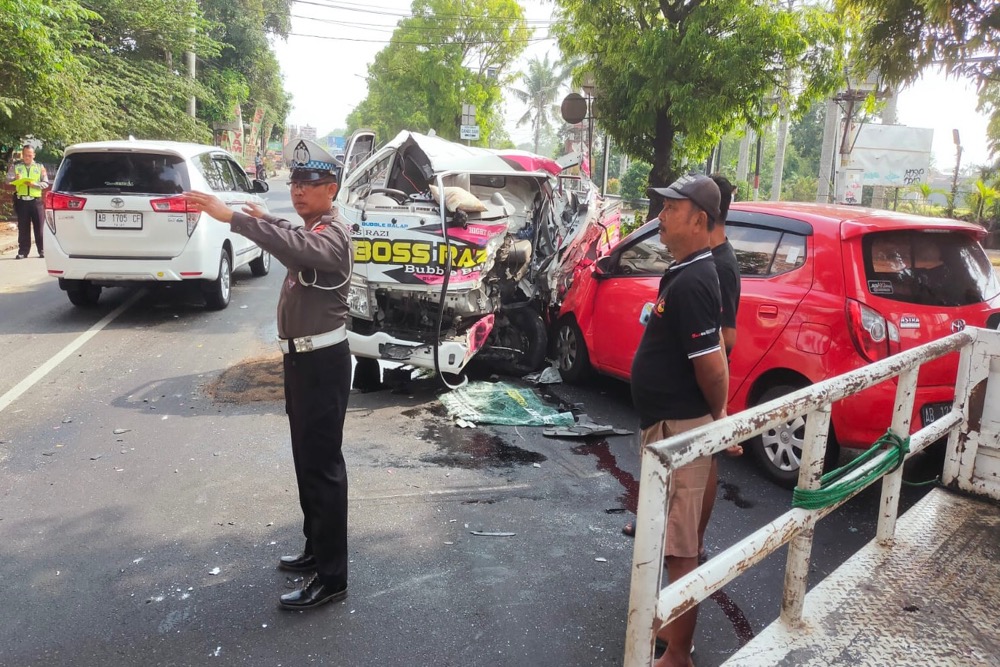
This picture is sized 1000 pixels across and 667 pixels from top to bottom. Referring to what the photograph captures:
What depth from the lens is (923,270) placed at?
14.2 feet

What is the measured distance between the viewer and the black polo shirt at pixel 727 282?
311 cm

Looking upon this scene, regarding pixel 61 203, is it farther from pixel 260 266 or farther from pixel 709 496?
pixel 709 496

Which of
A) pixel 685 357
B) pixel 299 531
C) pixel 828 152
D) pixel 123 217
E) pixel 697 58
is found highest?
pixel 697 58

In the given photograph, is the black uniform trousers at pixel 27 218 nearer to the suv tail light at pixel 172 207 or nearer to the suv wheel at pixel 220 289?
the suv wheel at pixel 220 289

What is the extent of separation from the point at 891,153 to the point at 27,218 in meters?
21.2

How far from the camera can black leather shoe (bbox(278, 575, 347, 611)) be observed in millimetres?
3117

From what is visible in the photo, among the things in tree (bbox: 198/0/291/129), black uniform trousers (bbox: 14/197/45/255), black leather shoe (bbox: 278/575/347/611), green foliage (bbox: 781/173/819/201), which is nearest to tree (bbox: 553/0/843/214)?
black leather shoe (bbox: 278/575/347/611)

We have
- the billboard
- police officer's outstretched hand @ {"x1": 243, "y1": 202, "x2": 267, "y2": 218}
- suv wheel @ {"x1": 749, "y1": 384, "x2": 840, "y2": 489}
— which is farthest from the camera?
the billboard

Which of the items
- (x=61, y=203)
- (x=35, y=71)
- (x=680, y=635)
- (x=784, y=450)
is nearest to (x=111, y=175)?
(x=61, y=203)

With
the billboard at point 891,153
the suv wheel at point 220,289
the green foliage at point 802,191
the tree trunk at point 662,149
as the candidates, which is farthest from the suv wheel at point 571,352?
the green foliage at point 802,191

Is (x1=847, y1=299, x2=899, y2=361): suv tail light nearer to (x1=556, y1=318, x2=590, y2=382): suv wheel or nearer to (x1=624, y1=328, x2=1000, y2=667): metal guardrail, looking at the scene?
(x1=624, y1=328, x2=1000, y2=667): metal guardrail

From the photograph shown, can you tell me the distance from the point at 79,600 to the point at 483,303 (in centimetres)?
388

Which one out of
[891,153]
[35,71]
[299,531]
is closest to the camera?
[299,531]

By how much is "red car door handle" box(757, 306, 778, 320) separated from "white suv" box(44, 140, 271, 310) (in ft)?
20.2
